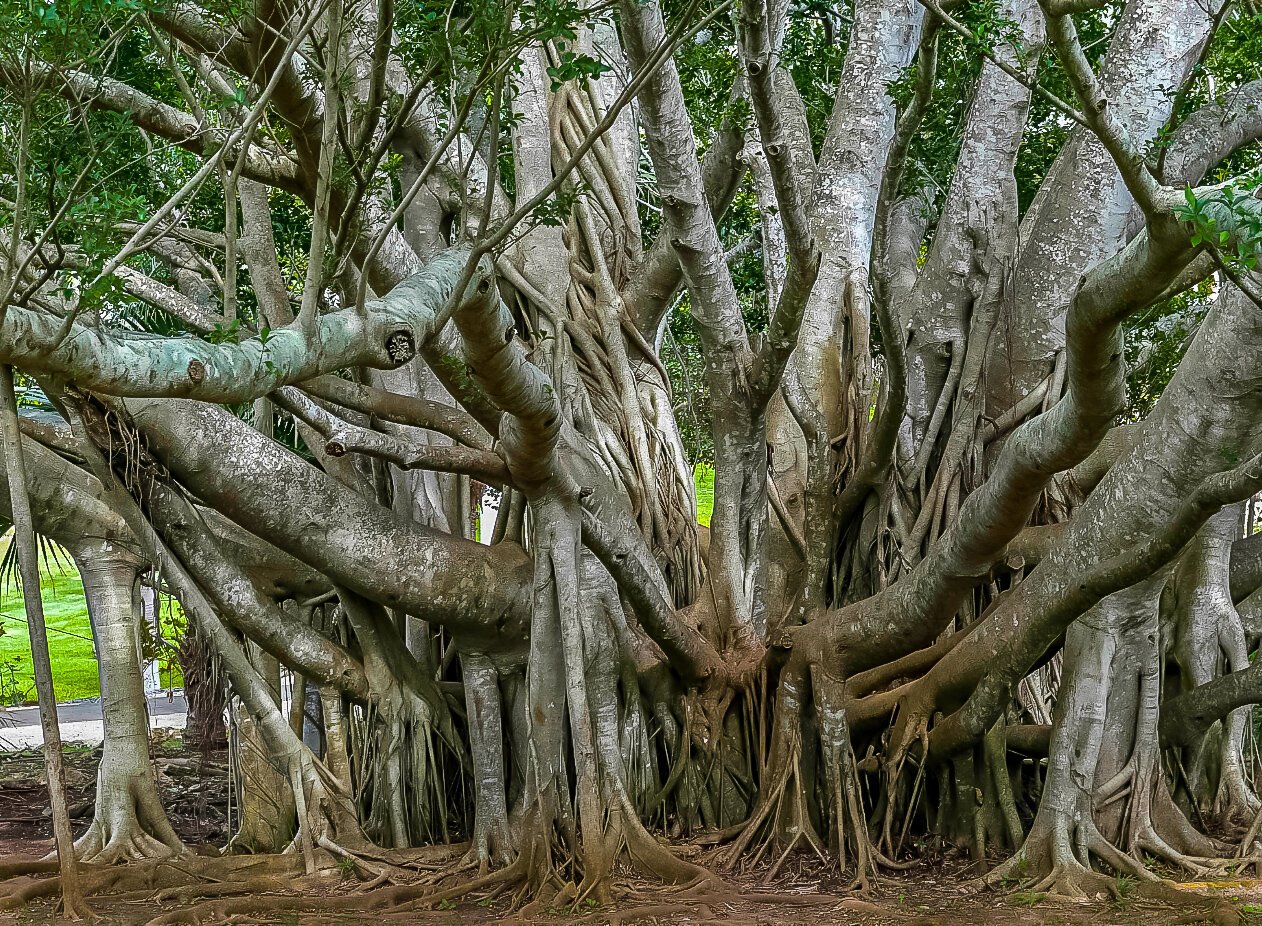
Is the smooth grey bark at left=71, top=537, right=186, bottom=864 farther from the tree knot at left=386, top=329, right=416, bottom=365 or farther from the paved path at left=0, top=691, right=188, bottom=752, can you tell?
the paved path at left=0, top=691, right=188, bottom=752

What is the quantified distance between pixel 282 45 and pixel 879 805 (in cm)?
414

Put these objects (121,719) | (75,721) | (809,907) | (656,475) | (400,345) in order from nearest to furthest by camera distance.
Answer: (400,345)
(809,907)
(121,719)
(656,475)
(75,721)

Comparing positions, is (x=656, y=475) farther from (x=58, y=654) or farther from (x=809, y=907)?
(x=58, y=654)

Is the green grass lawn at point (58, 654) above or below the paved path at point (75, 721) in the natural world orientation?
above

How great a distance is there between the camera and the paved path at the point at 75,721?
443 inches

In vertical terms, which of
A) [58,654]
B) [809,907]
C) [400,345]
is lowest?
[809,907]

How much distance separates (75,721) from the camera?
1288cm

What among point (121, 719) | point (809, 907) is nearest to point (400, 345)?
point (809, 907)

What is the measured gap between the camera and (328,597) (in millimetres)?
6352

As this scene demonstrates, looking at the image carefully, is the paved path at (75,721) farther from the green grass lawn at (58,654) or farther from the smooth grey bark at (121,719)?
the smooth grey bark at (121,719)

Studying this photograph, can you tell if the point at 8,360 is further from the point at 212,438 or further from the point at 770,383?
the point at 770,383

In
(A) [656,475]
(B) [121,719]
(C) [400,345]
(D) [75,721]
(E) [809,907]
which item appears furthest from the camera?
(D) [75,721]

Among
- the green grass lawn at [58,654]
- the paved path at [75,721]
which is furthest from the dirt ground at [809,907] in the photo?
the green grass lawn at [58,654]

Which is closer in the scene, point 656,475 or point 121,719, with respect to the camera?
point 121,719
